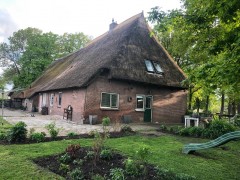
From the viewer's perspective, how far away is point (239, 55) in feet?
18.5

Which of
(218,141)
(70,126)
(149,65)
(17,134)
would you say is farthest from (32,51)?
(218,141)

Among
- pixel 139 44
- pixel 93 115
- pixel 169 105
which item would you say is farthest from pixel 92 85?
pixel 169 105

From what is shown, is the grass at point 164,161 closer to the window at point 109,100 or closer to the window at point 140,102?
the window at point 109,100

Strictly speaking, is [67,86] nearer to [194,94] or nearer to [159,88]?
[159,88]

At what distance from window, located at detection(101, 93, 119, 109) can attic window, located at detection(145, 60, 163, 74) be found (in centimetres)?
364

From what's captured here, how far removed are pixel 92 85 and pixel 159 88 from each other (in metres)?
6.10

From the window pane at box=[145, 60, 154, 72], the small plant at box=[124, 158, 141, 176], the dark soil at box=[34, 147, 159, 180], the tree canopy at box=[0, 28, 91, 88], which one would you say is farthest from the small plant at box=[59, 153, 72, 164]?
the tree canopy at box=[0, 28, 91, 88]

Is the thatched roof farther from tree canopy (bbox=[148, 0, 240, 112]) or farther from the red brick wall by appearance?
tree canopy (bbox=[148, 0, 240, 112])

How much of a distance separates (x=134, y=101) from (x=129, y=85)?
1375 millimetres

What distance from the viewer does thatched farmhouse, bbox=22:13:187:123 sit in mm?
16422

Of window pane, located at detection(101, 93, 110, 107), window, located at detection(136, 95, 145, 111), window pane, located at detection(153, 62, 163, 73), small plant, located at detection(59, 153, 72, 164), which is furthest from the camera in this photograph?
window pane, located at detection(153, 62, 163, 73)

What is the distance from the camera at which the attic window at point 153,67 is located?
61.4 ft

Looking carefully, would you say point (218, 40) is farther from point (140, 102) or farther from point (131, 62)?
point (140, 102)

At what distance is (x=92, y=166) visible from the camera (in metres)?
5.27
